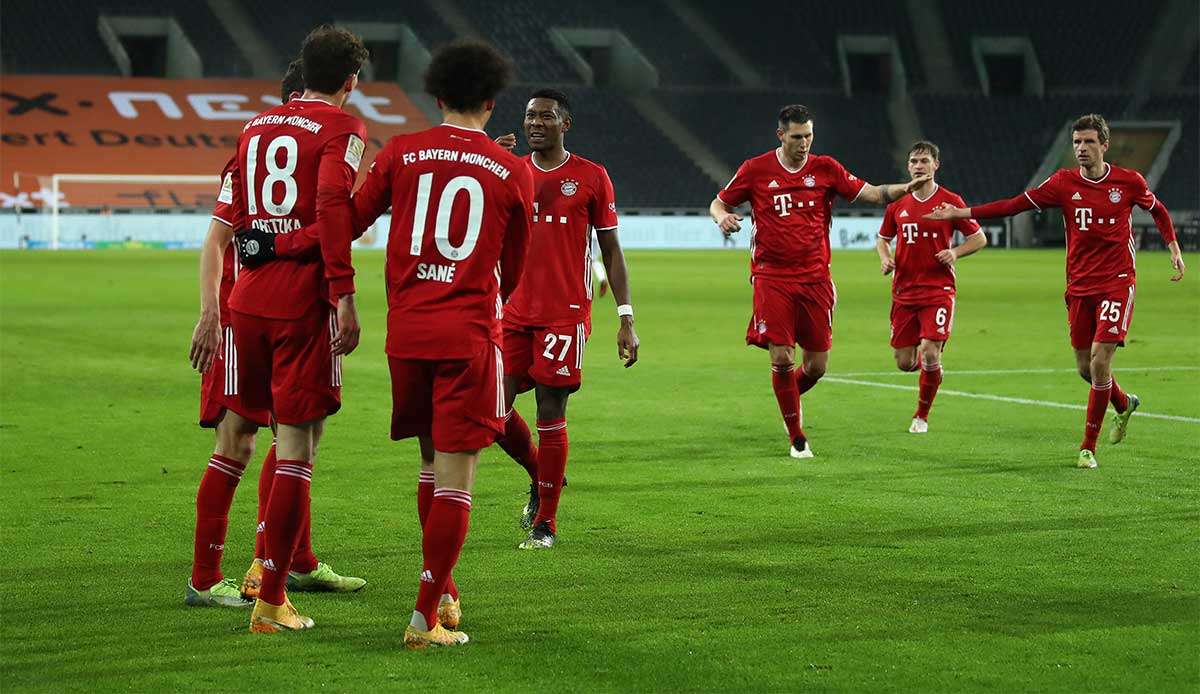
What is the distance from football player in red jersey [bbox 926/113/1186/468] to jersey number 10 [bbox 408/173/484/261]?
5.45 metres

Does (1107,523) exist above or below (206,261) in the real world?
below

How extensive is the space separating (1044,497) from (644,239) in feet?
150

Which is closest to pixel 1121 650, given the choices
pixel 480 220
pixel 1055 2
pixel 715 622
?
pixel 715 622

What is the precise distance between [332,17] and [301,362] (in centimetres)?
5681

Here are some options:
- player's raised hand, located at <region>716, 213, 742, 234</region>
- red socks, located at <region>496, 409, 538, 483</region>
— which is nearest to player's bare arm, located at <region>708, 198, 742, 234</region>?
player's raised hand, located at <region>716, 213, 742, 234</region>

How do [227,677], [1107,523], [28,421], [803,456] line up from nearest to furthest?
1. [227,677]
2. [1107,523]
3. [803,456]
4. [28,421]

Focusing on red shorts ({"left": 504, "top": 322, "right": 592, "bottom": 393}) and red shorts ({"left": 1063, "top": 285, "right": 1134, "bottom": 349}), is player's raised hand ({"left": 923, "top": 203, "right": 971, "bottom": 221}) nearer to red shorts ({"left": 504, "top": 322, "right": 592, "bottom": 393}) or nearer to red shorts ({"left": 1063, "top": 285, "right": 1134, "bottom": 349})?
red shorts ({"left": 1063, "top": 285, "right": 1134, "bottom": 349})

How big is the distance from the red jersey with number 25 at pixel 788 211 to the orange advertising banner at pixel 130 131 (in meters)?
42.7

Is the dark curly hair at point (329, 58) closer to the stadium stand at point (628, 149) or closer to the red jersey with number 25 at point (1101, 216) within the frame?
the red jersey with number 25 at point (1101, 216)

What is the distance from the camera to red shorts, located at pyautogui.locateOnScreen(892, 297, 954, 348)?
11562 millimetres

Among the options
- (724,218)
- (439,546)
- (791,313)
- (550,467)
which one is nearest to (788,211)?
(791,313)

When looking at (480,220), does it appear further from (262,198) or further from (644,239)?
(644,239)

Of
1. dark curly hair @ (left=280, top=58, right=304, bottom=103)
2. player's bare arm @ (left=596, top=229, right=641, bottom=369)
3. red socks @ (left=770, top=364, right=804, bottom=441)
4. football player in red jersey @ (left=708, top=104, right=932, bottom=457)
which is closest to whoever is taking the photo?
dark curly hair @ (left=280, top=58, right=304, bottom=103)

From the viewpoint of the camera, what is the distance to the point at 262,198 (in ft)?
17.3
